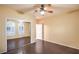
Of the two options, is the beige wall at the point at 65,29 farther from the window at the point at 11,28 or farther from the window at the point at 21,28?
the window at the point at 11,28

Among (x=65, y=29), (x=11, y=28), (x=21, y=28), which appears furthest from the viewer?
(x=21, y=28)

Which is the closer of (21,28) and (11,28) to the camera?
(11,28)

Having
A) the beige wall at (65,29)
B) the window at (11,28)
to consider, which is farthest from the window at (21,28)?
the beige wall at (65,29)

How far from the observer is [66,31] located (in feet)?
11.6

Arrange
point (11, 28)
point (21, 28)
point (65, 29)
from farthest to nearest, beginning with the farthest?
point (21, 28)
point (11, 28)
point (65, 29)

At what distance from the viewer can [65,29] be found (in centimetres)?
356

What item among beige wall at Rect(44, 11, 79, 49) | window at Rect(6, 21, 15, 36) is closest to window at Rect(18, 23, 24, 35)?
window at Rect(6, 21, 15, 36)

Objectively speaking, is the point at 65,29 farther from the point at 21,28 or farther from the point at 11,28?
the point at 21,28

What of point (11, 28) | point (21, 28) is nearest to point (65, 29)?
point (11, 28)

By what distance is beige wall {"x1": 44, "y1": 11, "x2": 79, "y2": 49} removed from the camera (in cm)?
318

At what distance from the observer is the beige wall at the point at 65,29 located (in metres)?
3.18
